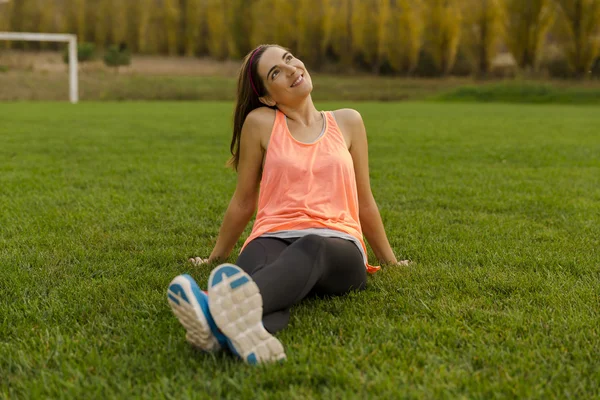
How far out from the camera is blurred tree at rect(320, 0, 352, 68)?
39.5 metres

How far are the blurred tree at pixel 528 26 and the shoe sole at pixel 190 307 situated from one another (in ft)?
114

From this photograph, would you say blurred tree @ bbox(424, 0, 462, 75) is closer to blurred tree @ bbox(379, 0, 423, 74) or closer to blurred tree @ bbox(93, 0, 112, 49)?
blurred tree @ bbox(379, 0, 423, 74)

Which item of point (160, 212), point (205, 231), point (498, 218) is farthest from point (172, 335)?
point (498, 218)

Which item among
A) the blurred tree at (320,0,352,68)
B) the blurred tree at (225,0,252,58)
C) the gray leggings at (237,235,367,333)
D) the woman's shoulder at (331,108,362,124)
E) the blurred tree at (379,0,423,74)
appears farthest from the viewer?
the blurred tree at (225,0,252,58)

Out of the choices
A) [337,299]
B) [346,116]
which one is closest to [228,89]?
[346,116]

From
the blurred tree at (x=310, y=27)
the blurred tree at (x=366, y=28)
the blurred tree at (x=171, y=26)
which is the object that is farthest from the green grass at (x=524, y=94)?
the blurred tree at (x=171, y=26)

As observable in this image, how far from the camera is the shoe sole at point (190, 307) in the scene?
6.43 ft

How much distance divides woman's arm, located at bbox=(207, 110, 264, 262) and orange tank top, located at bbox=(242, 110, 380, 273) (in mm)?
91

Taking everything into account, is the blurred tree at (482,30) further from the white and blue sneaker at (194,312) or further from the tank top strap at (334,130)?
the white and blue sneaker at (194,312)

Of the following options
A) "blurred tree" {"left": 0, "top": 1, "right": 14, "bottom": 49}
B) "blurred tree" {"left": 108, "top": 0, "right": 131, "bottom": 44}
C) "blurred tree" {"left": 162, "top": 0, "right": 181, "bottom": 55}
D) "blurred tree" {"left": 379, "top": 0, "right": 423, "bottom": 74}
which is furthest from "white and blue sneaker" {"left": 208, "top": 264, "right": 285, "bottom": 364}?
"blurred tree" {"left": 0, "top": 1, "right": 14, "bottom": 49}

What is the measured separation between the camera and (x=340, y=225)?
2.71 meters

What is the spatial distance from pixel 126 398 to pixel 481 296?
1.58 m

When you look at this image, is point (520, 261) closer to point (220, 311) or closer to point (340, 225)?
point (340, 225)

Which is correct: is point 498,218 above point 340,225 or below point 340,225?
below
